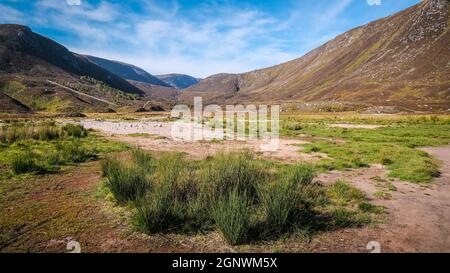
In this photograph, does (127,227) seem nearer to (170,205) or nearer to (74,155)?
(170,205)

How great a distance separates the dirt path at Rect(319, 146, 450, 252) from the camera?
580 centimetres

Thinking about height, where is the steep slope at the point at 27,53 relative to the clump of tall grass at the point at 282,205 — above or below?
above

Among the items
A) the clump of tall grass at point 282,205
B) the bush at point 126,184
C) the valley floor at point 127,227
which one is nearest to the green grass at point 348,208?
the valley floor at point 127,227

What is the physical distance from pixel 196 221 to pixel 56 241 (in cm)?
277

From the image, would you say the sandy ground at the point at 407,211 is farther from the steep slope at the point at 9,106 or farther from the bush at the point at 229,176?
the steep slope at the point at 9,106

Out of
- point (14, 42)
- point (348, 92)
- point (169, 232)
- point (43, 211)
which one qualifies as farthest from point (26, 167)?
point (14, 42)

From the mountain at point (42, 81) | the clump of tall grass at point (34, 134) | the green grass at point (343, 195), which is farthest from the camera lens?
the mountain at point (42, 81)

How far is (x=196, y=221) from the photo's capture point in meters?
6.33

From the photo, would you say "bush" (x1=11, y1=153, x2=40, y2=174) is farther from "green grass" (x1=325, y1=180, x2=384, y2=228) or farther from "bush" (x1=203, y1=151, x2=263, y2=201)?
"green grass" (x1=325, y1=180, x2=384, y2=228)

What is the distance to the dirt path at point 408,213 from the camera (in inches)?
228
